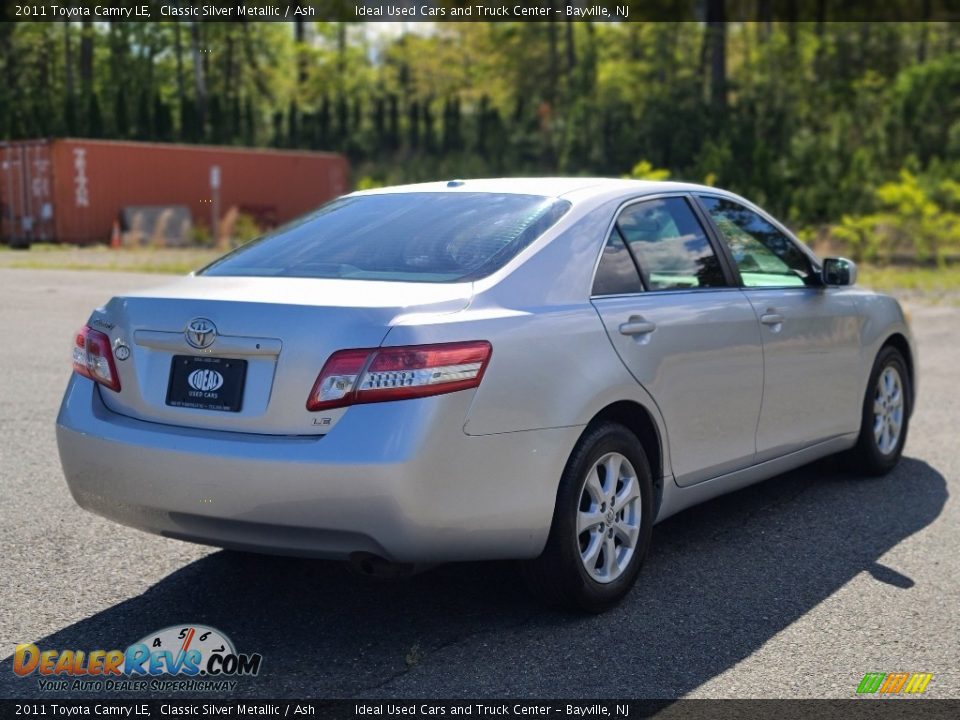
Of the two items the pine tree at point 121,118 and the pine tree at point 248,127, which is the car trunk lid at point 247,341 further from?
the pine tree at point 248,127

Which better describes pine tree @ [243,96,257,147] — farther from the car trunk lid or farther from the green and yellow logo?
the green and yellow logo

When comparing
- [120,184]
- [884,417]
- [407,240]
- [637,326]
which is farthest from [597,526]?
[120,184]

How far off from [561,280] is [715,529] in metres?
1.83

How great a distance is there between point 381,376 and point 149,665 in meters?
1.19

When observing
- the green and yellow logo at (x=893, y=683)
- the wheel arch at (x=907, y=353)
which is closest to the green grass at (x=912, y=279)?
the wheel arch at (x=907, y=353)

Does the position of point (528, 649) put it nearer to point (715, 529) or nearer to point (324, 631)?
point (324, 631)

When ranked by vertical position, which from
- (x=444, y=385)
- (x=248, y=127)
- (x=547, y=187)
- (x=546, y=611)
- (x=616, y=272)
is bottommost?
(x=546, y=611)

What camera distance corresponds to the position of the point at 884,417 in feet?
21.4

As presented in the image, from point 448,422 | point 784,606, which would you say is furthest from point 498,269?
point 784,606

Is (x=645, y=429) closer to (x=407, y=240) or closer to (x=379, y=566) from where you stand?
(x=407, y=240)

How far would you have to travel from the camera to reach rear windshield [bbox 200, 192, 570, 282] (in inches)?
166

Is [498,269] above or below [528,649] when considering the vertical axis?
above

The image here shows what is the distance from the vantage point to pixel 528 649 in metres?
3.93

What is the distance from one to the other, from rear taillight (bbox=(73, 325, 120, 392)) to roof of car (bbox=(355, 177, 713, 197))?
4.58 ft
